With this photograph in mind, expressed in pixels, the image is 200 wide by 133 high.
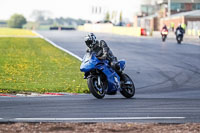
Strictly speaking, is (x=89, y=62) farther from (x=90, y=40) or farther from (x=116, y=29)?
(x=116, y=29)

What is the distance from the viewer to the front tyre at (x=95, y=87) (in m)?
13.4

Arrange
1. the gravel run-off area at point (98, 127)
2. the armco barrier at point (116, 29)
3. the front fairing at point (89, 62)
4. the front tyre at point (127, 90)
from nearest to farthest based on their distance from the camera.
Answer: the gravel run-off area at point (98, 127) → the front fairing at point (89, 62) → the front tyre at point (127, 90) → the armco barrier at point (116, 29)

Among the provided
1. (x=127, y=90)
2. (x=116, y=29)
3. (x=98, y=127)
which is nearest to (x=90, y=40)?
(x=127, y=90)

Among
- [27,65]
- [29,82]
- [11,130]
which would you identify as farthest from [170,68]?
[11,130]

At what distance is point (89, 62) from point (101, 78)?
763mm

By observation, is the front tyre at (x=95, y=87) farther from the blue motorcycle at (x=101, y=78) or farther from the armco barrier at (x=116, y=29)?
the armco barrier at (x=116, y=29)

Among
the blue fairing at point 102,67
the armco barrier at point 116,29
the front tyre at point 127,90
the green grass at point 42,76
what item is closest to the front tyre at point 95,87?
the blue fairing at point 102,67

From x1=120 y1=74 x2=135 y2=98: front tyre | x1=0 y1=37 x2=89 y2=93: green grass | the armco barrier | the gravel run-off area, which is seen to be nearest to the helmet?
x1=120 y1=74 x2=135 y2=98: front tyre

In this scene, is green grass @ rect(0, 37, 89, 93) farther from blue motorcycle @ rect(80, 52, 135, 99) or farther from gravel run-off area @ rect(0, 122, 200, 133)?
gravel run-off area @ rect(0, 122, 200, 133)

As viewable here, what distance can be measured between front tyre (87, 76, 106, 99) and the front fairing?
0.83 ft

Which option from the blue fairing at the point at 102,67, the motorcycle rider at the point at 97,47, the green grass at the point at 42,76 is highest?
the motorcycle rider at the point at 97,47

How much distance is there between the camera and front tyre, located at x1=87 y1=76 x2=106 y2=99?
13438 millimetres

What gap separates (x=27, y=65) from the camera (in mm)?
→ 25828

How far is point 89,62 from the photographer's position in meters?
13.4
